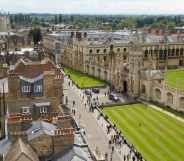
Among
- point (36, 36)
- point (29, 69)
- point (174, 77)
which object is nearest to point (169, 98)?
point (174, 77)

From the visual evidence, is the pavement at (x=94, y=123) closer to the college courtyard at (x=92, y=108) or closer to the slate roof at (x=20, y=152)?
the college courtyard at (x=92, y=108)

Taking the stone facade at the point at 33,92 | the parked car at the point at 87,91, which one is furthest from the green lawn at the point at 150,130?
the stone facade at the point at 33,92

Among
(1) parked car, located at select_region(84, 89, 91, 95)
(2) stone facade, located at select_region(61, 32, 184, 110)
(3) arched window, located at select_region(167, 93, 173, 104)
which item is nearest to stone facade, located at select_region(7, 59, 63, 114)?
(2) stone facade, located at select_region(61, 32, 184, 110)

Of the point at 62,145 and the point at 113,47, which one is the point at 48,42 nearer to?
the point at 113,47

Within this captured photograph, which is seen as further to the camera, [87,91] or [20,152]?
[87,91]

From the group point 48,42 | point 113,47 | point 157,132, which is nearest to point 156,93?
point 157,132

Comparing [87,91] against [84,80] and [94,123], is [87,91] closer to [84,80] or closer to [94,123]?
[84,80]
